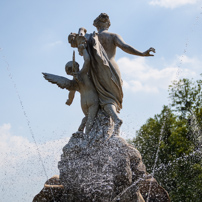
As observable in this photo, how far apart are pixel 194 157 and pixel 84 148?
11883mm

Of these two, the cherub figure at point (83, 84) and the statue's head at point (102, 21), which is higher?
the statue's head at point (102, 21)

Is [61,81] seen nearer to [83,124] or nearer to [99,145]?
[83,124]

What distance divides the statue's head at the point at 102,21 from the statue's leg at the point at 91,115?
6.96 ft

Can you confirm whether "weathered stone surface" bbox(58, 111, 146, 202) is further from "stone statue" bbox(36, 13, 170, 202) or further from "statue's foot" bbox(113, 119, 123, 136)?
"statue's foot" bbox(113, 119, 123, 136)

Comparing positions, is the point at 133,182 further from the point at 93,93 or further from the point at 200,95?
the point at 200,95

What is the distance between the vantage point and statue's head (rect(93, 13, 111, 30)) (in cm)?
859

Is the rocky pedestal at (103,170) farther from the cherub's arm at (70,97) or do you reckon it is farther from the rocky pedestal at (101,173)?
the cherub's arm at (70,97)

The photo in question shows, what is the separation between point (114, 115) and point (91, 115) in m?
0.52

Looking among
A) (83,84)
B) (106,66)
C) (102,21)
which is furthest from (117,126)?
(102,21)

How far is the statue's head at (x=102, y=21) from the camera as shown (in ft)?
28.2

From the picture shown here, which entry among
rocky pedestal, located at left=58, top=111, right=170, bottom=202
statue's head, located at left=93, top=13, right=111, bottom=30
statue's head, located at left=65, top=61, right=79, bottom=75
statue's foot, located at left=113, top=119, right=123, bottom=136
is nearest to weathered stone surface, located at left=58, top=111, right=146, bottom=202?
rocky pedestal, located at left=58, top=111, right=170, bottom=202

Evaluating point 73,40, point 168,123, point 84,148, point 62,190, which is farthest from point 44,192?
point 168,123

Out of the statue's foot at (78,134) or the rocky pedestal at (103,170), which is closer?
the rocky pedestal at (103,170)

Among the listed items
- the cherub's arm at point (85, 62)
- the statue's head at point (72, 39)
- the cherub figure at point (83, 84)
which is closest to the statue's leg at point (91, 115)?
the cherub figure at point (83, 84)
